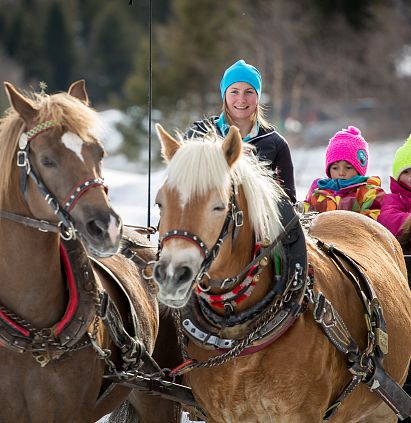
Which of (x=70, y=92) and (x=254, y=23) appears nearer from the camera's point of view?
(x=70, y=92)

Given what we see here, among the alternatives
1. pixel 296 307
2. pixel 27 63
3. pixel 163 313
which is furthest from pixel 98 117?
pixel 27 63

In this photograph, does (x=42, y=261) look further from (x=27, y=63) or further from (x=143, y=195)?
(x=27, y=63)

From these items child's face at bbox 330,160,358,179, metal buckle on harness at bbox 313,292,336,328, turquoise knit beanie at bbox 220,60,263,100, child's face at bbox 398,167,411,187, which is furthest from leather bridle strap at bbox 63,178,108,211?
child's face at bbox 398,167,411,187

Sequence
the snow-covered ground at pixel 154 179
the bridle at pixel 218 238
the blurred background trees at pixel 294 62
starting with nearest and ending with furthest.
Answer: the bridle at pixel 218 238 < the snow-covered ground at pixel 154 179 < the blurred background trees at pixel 294 62

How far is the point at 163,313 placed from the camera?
5.36 metres

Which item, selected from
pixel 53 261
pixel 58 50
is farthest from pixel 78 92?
pixel 58 50

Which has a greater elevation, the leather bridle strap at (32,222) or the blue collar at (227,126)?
the blue collar at (227,126)

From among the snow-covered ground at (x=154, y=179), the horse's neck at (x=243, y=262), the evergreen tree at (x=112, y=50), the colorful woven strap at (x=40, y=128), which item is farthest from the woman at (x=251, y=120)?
the evergreen tree at (x=112, y=50)

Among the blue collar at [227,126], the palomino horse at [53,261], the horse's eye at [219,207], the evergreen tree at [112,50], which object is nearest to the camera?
the horse's eye at [219,207]

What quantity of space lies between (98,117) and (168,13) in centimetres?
5665

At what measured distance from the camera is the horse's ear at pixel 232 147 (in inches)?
155

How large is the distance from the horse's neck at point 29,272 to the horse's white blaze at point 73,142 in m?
0.39

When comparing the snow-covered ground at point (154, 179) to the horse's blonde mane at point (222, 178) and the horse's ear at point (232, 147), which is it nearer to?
the horse's blonde mane at point (222, 178)

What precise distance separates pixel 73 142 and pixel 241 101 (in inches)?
58.4
